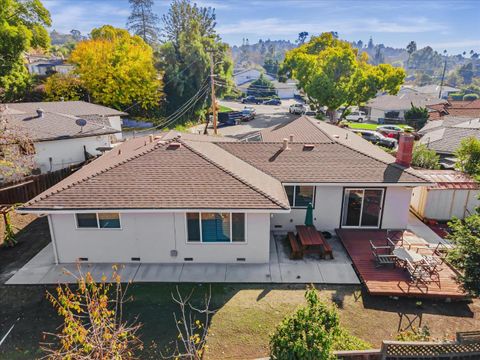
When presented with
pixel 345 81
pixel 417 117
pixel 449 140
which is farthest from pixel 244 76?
pixel 449 140

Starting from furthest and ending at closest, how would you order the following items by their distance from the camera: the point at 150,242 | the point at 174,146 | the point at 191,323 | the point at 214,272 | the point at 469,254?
the point at 174,146 → the point at 150,242 → the point at 214,272 → the point at 191,323 → the point at 469,254

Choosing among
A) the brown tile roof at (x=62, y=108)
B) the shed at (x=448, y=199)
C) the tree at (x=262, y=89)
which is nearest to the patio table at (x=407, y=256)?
the shed at (x=448, y=199)

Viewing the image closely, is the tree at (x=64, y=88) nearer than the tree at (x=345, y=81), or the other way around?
the tree at (x=64, y=88)

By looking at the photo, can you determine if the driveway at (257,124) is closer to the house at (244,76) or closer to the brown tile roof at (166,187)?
the brown tile roof at (166,187)

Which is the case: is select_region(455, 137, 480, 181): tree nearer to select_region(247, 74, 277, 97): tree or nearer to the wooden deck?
the wooden deck

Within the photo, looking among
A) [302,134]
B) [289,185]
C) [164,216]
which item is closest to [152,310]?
[164,216]

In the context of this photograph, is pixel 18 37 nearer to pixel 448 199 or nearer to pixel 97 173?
pixel 97 173
